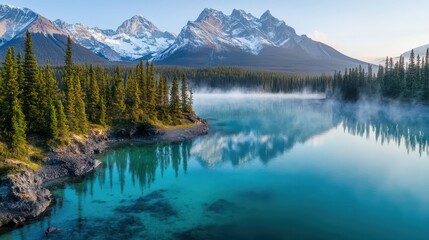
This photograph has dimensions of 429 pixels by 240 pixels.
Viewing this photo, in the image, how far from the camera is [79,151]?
66.4m

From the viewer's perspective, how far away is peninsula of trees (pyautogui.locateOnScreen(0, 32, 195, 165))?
55.0 metres

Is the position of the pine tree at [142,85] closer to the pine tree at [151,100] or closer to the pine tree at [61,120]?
the pine tree at [151,100]

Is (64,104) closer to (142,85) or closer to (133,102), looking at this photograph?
(133,102)

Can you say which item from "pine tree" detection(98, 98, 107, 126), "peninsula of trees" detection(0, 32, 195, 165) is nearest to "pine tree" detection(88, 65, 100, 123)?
"peninsula of trees" detection(0, 32, 195, 165)

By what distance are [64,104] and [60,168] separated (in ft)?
59.6

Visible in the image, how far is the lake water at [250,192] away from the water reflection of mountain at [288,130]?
78cm

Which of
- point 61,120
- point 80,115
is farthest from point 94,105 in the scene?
point 61,120

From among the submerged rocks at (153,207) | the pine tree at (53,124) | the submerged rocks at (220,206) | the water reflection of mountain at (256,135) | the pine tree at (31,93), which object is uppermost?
the pine tree at (31,93)

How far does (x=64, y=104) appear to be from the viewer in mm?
70875

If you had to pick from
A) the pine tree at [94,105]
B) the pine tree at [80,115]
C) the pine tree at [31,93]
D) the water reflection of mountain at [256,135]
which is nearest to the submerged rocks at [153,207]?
the water reflection of mountain at [256,135]

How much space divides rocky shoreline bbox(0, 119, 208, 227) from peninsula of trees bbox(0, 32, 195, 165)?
298cm

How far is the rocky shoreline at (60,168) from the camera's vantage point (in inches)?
1592

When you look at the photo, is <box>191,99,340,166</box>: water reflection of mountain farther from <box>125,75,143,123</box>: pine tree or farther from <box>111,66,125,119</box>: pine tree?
<box>111,66,125,119</box>: pine tree

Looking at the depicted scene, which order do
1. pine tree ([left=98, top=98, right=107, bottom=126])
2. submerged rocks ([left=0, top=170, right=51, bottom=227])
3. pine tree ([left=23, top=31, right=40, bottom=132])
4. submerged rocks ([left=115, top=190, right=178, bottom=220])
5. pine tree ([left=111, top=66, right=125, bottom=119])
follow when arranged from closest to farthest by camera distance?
1. submerged rocks ([left=0, top=170, right=51, bottom=227])
2. submerged rocks ([left=115, top=190, right=178, bottom=220])
3. pine tree ([left=23, top=31, right=40, bottom=132])
4. pine tree ([left=98, top=98, right=107, bottom=126])
5. pine tree ([left=111, top=66, right=125, bottom=119])
